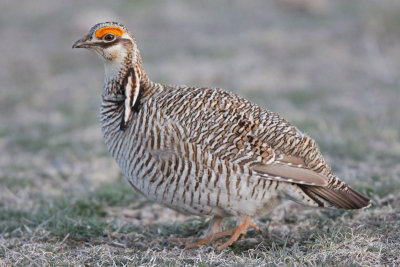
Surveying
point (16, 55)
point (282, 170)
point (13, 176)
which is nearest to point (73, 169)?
point (13, 176)

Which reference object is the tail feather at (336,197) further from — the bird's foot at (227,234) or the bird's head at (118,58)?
the bird's head at (118,58)

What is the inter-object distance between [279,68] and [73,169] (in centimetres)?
460

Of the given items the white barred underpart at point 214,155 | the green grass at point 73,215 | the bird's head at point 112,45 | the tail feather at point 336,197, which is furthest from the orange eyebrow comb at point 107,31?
the tail feather at point 336,197

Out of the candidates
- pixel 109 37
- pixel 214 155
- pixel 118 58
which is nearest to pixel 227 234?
pixel 214 155

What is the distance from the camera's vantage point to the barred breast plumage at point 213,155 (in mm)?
3668

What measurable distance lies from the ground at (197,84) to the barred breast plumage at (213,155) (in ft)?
1.02

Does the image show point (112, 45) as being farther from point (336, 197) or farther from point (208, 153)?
point (336, 197)

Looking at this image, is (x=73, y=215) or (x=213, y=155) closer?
(x=213, y=155)

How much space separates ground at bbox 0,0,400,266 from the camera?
388 centimetres

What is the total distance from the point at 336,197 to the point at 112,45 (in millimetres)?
1898

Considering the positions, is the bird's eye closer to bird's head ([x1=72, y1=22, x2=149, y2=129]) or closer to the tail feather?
bird's head ([x1=72, y1=22, x2=149, y2=129])

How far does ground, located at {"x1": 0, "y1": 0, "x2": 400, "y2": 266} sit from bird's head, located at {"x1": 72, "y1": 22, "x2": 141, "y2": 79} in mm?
1251

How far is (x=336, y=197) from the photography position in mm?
3854

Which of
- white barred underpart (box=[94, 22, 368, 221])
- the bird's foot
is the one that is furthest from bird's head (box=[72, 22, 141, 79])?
the bird's foot
